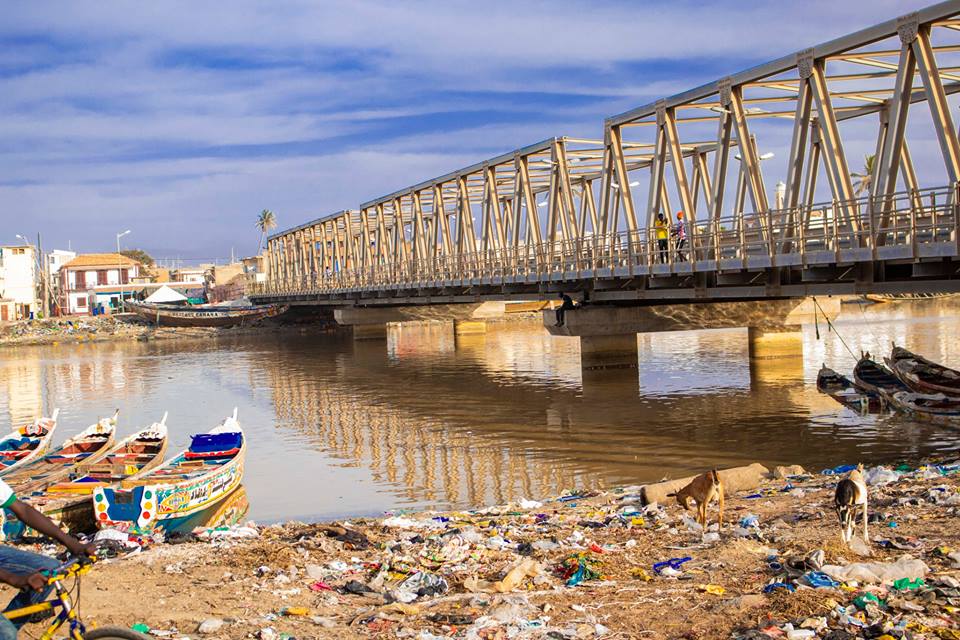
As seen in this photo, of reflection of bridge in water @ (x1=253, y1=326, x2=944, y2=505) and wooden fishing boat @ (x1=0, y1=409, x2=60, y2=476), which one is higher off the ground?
wooden fishing boat @ (x1=0, y1=409, x2=60, y2=476)

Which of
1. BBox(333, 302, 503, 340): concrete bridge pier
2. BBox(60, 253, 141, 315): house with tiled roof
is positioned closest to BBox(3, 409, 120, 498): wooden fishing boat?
BBox(333, 302, 503, 340): concrete bridge pier

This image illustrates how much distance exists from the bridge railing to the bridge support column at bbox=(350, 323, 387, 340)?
920 cm

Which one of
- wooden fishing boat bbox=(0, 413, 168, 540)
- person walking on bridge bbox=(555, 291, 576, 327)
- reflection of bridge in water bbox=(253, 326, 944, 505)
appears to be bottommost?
reflection of bridge in water bbox=(253, 326, 944, 505)

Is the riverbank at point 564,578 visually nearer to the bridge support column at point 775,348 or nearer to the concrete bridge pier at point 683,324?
the concrete bridge pier at point 683,324

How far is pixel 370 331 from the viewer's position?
65.2m

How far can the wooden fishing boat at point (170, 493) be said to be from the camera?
13.6m

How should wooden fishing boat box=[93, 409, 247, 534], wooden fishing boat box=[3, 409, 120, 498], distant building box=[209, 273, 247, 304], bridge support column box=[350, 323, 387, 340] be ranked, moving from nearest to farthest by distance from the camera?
wooden fishing boat box=[93, 409, 247, 534] < wooden fishing boat box=[3, 409, 120, 498] < bridge support column box=[350, 323, 387, 340] < distant building box=[209, 273, 247, 304]

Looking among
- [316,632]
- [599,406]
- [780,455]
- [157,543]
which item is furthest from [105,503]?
[599,406]

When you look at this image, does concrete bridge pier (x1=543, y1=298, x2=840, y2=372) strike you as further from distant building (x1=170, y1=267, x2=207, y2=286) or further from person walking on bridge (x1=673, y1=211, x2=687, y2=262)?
distant building (x1=170, y1=267, x2=207, y2=286)

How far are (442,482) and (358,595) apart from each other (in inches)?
372

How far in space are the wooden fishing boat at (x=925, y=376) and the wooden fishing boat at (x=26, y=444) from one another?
20.2m

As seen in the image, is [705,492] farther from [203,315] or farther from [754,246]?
[203,315]

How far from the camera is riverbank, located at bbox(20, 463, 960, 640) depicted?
25.0ft

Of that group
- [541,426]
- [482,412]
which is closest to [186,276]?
[482,412]
